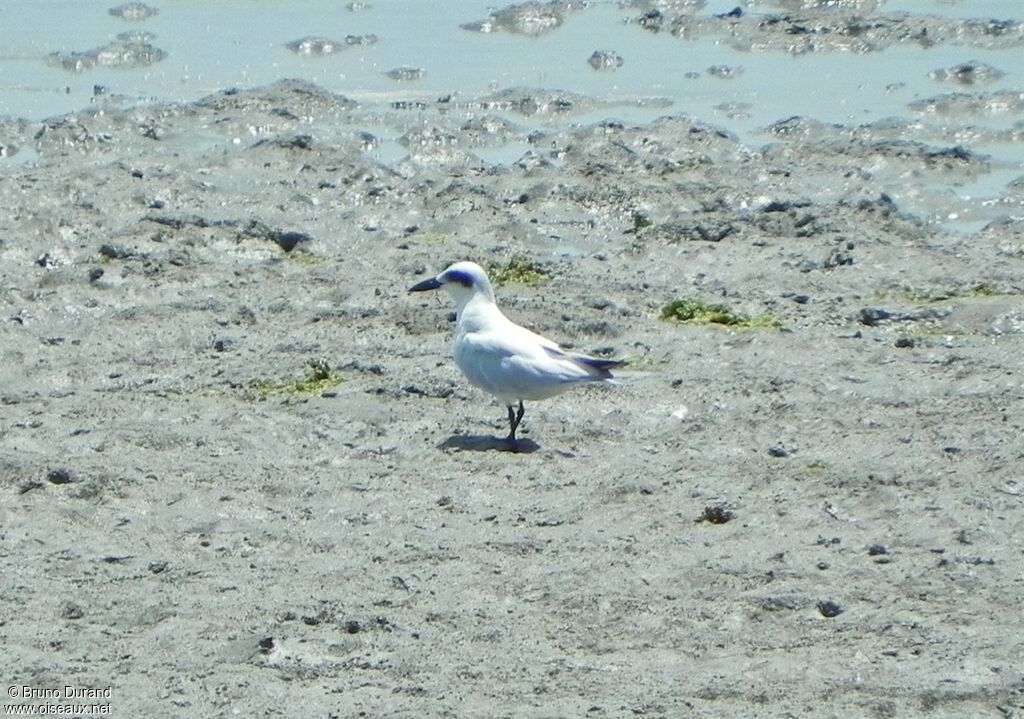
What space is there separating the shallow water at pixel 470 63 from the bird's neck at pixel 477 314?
5.44m

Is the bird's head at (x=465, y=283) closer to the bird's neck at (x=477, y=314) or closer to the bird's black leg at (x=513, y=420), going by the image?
the bird's neck at (x=477, y=314)

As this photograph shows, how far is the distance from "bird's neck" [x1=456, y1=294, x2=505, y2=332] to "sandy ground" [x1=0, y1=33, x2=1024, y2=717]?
16.8 inches

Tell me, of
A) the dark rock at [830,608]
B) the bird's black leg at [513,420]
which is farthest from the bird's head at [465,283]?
the dark rock at [830,608]

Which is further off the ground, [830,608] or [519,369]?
[519,369]

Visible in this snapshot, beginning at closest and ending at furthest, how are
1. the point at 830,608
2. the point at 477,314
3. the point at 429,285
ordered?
the point at 830,608
the point at 477,314
the point at 429,285

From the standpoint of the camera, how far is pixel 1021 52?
59.7ft

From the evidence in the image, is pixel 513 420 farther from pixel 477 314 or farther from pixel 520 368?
pixel 477 314

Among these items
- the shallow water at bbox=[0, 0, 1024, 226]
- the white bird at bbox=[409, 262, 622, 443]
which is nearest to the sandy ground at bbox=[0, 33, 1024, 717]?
the white bird at bbox=[409, 262, 622, 443]

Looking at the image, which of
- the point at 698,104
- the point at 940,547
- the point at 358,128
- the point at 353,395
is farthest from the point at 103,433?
the point at 698,104

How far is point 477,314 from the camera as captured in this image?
352 inches

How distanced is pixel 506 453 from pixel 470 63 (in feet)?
33.6

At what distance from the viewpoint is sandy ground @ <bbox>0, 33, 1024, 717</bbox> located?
638cm

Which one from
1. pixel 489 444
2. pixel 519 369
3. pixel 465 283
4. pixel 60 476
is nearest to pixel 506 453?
pixel 489 444

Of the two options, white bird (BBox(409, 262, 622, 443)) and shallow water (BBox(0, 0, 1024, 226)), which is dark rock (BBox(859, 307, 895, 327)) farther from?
shallow water (BBox(0, 0, 1024, 226))
